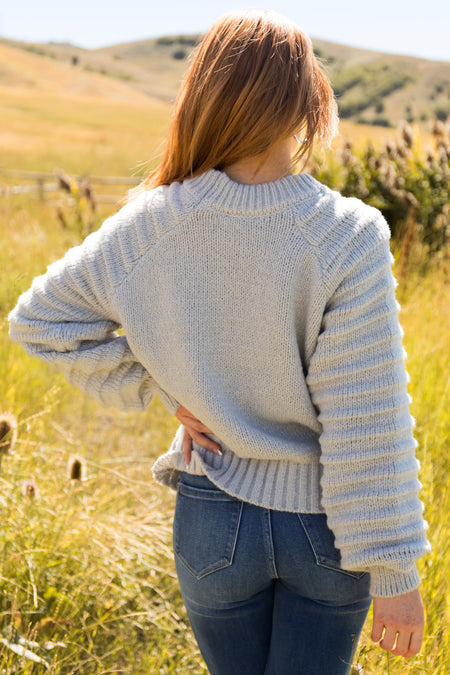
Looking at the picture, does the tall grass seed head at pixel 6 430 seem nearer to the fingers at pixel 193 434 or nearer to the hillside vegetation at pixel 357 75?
the fingers at pixel 193 434

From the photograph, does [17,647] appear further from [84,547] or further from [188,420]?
[188,420]

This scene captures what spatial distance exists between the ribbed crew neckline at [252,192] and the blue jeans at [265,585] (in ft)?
1.97

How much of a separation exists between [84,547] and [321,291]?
4.83 feet

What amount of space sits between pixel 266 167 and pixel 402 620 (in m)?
0.95

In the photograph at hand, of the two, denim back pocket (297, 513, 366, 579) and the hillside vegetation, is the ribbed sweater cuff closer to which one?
denim back pocket (297, 513, 366, 579)

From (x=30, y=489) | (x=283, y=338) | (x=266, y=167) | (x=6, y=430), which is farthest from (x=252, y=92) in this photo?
(x=30, y=489)

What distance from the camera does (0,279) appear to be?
408 cm

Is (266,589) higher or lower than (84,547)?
higher

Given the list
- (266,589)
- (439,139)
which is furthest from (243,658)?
(439,139)

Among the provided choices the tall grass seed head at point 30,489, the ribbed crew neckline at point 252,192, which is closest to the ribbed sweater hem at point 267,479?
the ribbed crew neckline at point 252,192

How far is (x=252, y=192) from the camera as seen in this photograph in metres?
1.25

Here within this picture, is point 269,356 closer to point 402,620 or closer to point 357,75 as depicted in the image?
point 402,620

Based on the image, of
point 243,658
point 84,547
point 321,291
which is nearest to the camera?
point 321,291

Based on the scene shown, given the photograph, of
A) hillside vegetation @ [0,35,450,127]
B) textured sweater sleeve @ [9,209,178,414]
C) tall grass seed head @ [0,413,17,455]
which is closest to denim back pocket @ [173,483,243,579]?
textured sweater sleeve @ [9,209,178,414]
